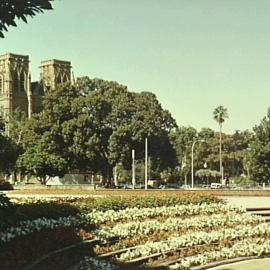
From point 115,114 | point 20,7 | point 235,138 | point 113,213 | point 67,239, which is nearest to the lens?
point 20,7

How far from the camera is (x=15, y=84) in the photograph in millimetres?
133125

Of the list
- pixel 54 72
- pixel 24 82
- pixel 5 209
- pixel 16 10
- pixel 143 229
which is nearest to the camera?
pixel 16 10

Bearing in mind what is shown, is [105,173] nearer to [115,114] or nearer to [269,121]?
[115,114]

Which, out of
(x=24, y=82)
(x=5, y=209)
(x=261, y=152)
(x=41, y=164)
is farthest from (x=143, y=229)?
(x=24, y=82)

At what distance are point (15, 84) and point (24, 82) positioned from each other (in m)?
2.34

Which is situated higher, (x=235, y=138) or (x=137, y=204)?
(x=235, y=138)

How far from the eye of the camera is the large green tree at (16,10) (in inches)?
371

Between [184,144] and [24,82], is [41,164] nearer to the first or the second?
[184,144]

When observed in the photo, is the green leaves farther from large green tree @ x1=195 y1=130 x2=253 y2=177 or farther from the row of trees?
large green tree @ x1=195 y1=130 x2=253 y2=177

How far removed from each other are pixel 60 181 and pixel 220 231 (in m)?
59.3

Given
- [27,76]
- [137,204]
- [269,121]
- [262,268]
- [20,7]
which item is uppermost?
[27,76]

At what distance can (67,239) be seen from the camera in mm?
14562

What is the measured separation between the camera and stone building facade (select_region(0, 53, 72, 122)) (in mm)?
130375

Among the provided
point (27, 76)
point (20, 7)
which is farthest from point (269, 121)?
point (27, 76)
